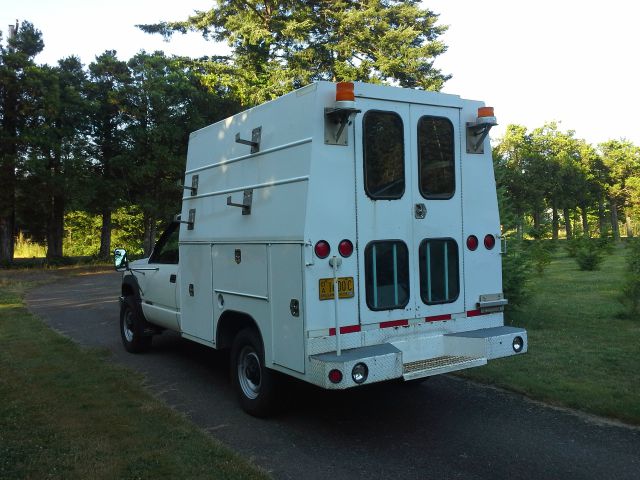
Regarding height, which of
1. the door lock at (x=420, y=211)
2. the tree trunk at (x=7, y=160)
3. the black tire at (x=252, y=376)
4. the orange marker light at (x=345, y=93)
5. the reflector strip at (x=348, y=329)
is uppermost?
the tree trunk at (x=7, y=160)

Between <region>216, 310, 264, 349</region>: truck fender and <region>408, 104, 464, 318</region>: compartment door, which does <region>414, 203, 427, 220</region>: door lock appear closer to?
<region>408, 104, 464, 318</region>: compartment door

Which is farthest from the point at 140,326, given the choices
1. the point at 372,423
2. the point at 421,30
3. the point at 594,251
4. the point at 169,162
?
the point at 421,30

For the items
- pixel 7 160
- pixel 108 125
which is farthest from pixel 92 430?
pixel 108 125

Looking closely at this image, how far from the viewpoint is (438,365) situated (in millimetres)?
4895

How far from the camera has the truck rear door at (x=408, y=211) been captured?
16.1 ft

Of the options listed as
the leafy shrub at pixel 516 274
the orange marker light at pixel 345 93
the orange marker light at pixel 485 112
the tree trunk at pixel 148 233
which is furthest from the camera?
the tree trunk at pixel 148 233

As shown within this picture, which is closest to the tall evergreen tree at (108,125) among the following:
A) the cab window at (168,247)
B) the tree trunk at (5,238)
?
the tree trunk at (5,238)

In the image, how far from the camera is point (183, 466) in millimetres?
4230

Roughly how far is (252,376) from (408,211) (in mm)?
2210

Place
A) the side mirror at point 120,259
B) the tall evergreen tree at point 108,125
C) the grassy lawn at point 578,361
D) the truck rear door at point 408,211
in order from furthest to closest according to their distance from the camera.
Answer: the tall evergreen tree at point 108,125
the side mirror at point 120,259
the grassy lawn at point 578,361
the truck rear door at point 408,211

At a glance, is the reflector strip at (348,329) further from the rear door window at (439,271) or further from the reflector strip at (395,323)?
the rear door window at (439,271)

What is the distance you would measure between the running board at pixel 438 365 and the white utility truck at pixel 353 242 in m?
0.02

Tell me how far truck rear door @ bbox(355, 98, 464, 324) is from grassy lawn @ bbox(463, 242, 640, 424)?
1627mm

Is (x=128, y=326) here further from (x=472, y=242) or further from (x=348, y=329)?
(x=472, y=242)
